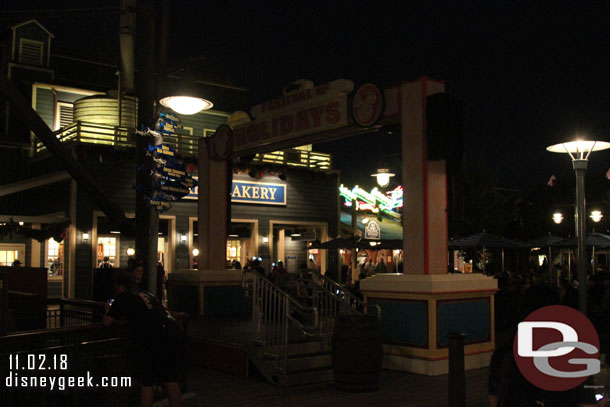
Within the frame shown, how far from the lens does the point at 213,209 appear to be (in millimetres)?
15414

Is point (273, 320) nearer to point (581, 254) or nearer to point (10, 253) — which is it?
point (581, 254)

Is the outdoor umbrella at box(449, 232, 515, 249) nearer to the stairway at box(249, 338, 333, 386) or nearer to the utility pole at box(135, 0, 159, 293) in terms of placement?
the stairway at box(249, 338, 333, 386)

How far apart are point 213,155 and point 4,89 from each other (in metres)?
8.16

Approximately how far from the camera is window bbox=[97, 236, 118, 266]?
2218 cm

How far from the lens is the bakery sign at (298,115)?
11.5 m

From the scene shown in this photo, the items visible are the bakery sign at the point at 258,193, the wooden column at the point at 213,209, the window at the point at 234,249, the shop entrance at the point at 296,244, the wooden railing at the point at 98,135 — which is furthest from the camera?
the window at the point at 234,249

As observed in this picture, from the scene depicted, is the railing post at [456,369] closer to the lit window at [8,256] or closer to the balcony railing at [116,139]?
the balcony railing at [116,139]

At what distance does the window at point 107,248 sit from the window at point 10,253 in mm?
2954

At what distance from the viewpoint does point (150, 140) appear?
8.80 meters

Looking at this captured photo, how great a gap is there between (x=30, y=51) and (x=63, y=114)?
9.01 feet

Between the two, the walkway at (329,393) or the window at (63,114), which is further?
the window at (63,114)

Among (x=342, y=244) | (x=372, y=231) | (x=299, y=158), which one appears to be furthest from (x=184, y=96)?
(x=372, y=231)

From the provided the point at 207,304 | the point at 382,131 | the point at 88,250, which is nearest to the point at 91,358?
the point at 382,131

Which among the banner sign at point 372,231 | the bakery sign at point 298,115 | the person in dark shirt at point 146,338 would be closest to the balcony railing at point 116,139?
the banner sign at point 372,231
